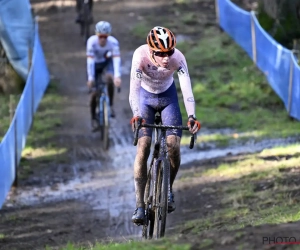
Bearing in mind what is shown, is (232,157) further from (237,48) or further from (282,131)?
(237,48)

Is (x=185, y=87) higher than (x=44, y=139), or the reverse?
(x=185, y=87)

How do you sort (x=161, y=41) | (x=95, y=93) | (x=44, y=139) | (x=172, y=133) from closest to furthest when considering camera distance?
(x=161, y=41) < (x=172, y=133) < (x=95, y=93) < (x=44, y=139)

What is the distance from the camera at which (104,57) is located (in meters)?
13.3

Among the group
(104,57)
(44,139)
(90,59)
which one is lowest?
(44,139)

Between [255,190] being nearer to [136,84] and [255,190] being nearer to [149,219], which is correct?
[149,219]

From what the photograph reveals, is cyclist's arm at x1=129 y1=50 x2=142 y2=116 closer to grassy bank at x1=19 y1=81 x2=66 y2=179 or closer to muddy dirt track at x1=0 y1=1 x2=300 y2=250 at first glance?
muddy dirt track at x1=0 y1=1 x2=300 y2=250

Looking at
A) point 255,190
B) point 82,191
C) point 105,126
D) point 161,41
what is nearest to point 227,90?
point 105,126

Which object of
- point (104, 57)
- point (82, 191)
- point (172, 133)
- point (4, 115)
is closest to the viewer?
point (172, 133)

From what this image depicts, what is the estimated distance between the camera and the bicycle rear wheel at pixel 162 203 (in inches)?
281

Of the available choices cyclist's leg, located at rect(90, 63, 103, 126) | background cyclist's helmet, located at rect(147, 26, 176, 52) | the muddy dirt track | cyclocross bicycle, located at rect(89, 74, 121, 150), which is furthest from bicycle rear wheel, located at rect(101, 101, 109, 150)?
background cyclist's helmet, located at rect(147, 26, 176, 52)

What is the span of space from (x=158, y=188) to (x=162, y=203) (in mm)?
212

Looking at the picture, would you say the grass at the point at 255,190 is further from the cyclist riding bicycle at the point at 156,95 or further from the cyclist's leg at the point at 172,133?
the cyclist riding bicycle at the point at 156,95

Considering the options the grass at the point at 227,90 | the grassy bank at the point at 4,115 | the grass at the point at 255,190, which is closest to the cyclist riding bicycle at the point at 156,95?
the grass at the point at 255,190

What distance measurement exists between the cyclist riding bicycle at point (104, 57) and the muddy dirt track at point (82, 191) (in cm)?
137
